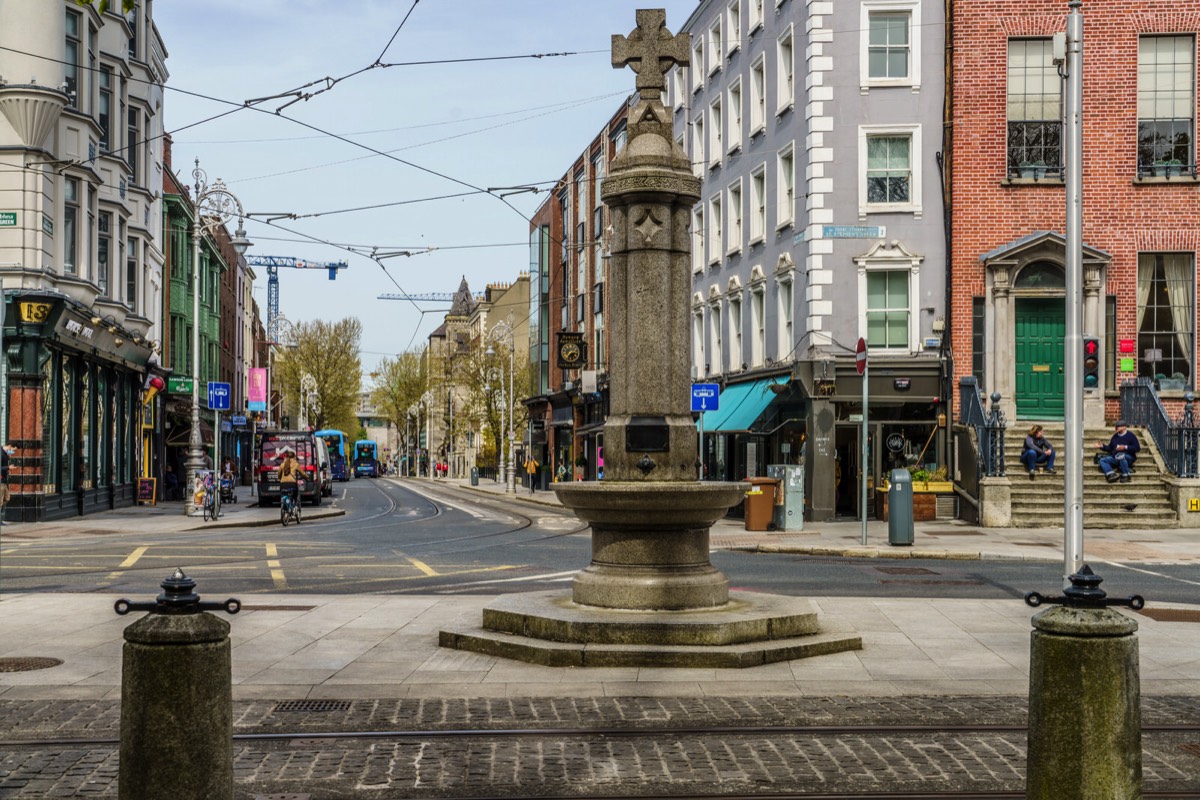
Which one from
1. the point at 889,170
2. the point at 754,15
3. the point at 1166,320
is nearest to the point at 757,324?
the point at 889,170

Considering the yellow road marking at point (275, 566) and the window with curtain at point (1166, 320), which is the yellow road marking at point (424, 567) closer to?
the yellow road marking at point (275, 566)

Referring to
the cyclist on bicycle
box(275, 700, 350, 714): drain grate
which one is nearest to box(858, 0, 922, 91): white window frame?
the cyclist on bicycle

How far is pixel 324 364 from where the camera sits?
94.0m

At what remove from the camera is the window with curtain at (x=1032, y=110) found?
30359 mm

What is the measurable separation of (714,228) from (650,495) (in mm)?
29738

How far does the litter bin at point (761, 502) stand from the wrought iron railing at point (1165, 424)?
866 cm

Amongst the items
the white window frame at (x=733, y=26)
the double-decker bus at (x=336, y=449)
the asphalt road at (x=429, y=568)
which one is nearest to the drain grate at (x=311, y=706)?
the asphalt road at (x=429, y=568)

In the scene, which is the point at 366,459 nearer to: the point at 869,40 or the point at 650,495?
Answer: the point at 869,40

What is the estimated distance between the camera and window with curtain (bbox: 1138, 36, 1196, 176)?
30172mm

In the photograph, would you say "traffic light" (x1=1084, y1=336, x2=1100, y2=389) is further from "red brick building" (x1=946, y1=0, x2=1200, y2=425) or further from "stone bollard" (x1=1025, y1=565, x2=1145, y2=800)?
"stone bollard" (x1=1025, y1=565, x2=1145, y2=800)

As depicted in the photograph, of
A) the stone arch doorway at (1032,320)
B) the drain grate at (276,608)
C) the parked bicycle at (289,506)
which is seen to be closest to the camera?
the drain grate at (276,608)

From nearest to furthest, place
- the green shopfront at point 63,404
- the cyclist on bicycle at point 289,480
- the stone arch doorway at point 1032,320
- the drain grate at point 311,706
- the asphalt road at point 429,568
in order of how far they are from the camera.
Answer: the drain grate at point 311,706 < the asphalt road at point 429,568 < the stone arch doorway at point 1032,320 < the green shopfront at point 63,404 < the cyclist on bicycle at point 289,480

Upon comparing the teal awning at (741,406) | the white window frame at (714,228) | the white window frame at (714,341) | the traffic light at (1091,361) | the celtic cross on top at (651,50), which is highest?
the white window frame at (714,228)

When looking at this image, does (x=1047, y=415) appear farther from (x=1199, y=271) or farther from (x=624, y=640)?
(x=624, y=640)
